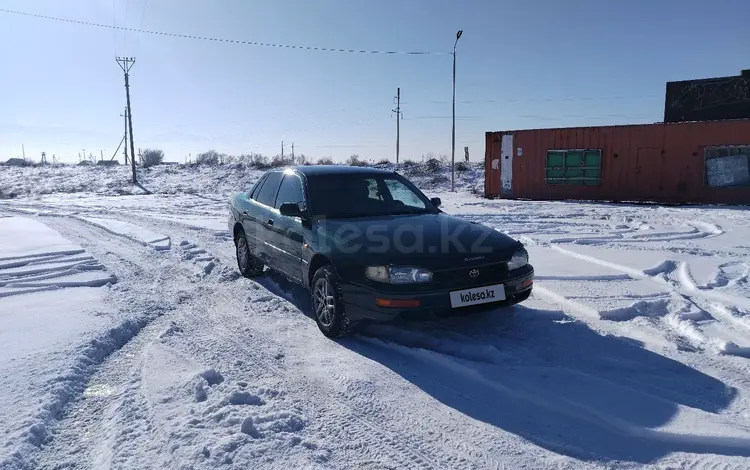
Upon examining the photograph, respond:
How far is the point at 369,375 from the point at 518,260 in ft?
5.31

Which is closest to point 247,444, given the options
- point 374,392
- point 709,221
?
point 374,392

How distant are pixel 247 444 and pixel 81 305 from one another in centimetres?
319

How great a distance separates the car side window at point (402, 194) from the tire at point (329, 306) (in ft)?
4.65

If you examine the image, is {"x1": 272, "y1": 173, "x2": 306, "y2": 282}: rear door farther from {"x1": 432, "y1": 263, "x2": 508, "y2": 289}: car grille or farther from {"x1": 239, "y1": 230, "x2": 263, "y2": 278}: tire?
{"x1": 432, "y1": 263, "x2": 508, "y2": 289}: car grille

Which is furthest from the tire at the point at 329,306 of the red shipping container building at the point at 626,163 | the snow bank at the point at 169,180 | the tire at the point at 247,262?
the snow bank at the point at 169,180

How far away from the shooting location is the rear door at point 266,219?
17.7 ft

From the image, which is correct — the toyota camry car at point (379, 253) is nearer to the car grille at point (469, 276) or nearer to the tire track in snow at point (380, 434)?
the car grille at point (469, 276)

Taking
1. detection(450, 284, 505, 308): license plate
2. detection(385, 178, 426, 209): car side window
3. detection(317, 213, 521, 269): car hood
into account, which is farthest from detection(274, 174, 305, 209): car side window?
detection(450, 284, 505, 308): license plate

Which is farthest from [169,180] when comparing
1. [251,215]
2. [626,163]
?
[251,215]

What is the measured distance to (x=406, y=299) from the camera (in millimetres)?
3590

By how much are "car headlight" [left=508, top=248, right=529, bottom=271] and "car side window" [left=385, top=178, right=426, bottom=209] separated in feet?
4.63

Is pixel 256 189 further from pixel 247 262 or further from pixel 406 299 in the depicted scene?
pixel 406 299

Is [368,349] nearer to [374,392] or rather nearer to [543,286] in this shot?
[374,392]

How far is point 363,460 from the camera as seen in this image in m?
2.43
